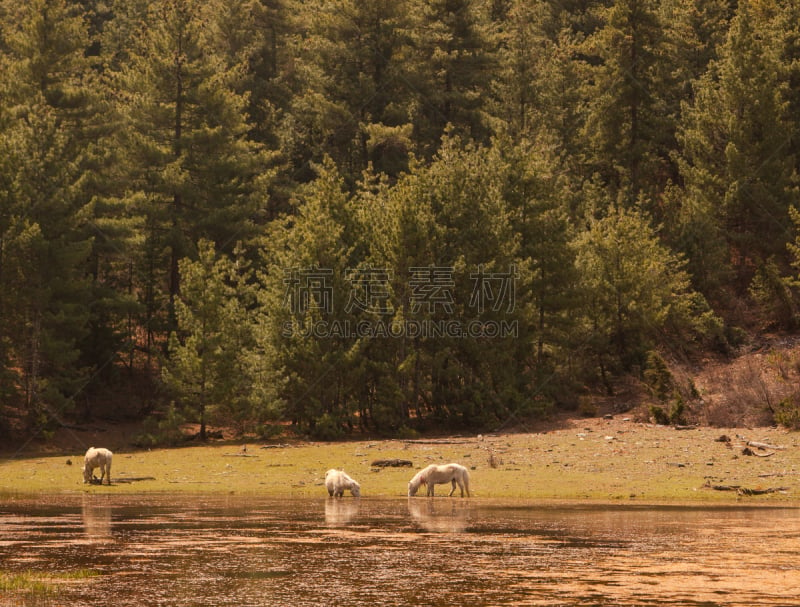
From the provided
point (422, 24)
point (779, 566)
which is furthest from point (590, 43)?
point (779, 566)

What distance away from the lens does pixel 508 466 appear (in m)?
41.9

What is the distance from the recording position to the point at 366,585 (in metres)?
17.9

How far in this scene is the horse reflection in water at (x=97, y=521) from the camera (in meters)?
24.4

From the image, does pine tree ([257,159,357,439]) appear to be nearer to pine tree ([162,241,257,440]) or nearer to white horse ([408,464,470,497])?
pine tree ([162,241,257,440])

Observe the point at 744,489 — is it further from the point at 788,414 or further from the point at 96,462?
the point at 96,462

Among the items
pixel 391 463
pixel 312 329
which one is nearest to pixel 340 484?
pixel 391 463

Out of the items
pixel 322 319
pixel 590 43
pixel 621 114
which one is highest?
pixel 590 43

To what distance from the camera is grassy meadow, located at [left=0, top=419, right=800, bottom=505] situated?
3625 cm

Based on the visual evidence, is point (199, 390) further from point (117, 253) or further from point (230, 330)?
point (117, 253)

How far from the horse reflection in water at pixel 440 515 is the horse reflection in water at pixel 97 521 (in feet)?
25.3

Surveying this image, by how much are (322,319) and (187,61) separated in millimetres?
25675

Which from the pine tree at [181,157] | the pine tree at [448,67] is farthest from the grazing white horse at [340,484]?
the pine tree at [448,67]

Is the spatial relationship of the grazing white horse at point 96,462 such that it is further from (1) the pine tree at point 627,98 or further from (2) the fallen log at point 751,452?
(1) the pine tree at point 627,98

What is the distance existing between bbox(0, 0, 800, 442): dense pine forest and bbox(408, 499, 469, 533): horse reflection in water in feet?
70.3
